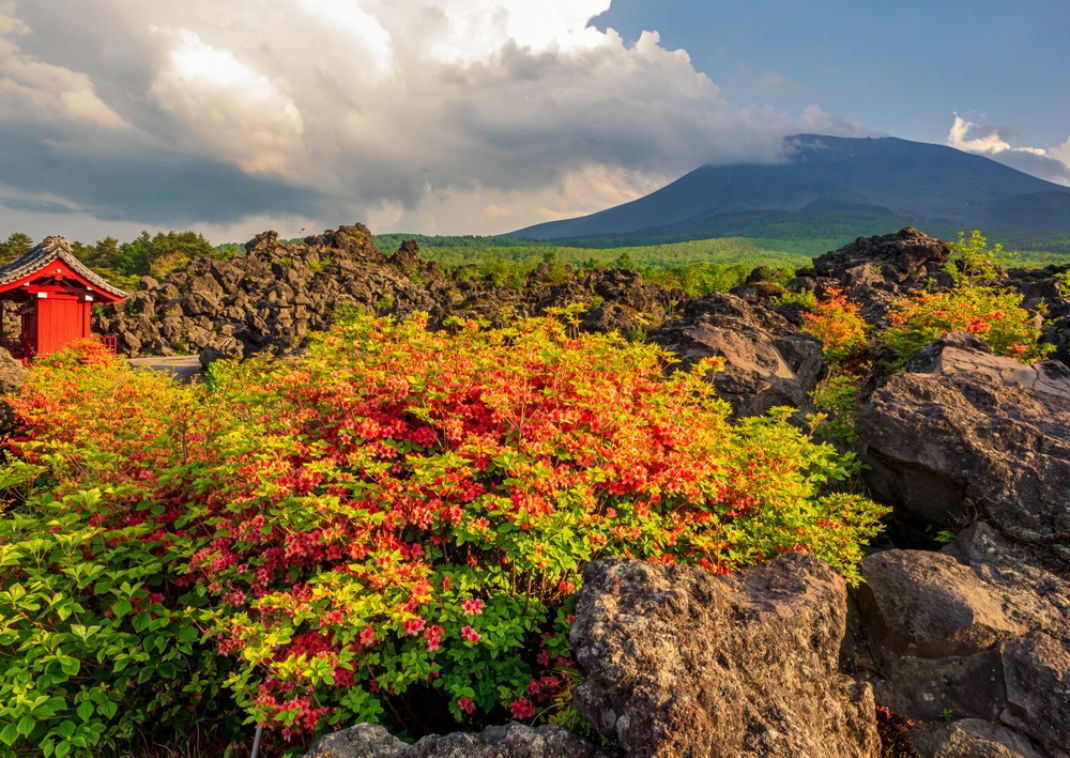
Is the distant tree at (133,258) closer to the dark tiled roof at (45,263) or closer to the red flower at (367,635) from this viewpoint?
the dark tiled roof at (45,263)

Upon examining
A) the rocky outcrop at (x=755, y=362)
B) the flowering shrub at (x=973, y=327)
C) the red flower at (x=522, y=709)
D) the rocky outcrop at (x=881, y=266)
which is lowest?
the red flower at (x=522, y=709)

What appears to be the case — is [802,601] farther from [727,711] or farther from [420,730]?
[420,730]

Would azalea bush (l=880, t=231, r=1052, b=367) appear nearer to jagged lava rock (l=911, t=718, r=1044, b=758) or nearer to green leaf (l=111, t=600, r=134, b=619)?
jagged lava rock (l=911, t=718, r=1044, b=758)

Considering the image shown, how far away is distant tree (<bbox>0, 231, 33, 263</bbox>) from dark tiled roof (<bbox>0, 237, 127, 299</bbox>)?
171ft

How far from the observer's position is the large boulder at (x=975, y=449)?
5.45 metres

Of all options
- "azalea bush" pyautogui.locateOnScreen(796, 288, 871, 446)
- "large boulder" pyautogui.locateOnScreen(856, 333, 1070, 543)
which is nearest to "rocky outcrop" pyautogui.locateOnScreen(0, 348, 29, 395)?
"azalea bush" pyautogui.locateOnScreen(796, 288, 871, 446)

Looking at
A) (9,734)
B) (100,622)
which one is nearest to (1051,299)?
(100,622)

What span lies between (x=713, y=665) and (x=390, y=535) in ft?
7.21

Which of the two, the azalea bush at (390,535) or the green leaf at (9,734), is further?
the azalea bush at (390,535)

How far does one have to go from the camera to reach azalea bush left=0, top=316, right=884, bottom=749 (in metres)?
3.61

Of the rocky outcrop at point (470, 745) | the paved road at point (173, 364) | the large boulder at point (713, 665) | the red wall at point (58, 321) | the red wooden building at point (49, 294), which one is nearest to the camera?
the large boulder at point (713, 665)

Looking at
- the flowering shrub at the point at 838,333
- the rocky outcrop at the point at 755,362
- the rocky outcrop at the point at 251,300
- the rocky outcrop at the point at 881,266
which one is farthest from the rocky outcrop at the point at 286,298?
the rocky outcrop at the point at 755,362

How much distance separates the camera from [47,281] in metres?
21.1

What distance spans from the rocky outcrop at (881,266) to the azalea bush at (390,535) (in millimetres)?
23716
